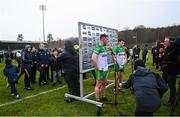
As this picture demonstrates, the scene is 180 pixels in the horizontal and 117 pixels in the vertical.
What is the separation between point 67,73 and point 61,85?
11.2 feet

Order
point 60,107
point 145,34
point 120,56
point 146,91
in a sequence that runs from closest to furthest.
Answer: point 146,91 → point 60,107 → point 120,56 → point 145,34

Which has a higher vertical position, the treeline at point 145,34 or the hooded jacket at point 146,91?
the treeline at point 145,34

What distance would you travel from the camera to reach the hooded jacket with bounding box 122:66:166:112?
4.88 meters

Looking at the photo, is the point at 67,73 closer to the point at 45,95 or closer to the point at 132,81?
the point at 45,95

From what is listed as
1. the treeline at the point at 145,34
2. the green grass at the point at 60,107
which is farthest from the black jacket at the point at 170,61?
the treeline at the point at 145,34

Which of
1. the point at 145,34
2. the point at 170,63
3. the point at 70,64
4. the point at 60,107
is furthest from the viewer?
the point at 145,34

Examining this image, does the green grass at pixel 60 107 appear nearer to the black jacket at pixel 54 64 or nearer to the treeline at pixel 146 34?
the black jacket at pixel 54 64

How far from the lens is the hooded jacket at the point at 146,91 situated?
192 inches

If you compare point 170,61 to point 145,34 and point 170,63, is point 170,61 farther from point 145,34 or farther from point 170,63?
point 145,34

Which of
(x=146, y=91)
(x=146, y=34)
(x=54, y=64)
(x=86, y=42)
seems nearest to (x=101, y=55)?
(x=86, y=42)

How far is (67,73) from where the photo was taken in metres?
8.33

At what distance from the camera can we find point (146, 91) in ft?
16.1

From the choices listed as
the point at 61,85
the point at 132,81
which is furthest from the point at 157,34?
the point at 132,81

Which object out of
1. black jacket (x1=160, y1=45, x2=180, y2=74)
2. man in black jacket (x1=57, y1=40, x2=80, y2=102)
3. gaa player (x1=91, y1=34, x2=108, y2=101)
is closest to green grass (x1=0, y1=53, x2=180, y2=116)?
gaa player (x1=91, y1=34, x2=108, y2=101)
